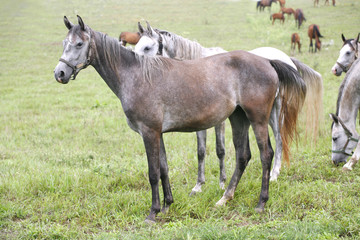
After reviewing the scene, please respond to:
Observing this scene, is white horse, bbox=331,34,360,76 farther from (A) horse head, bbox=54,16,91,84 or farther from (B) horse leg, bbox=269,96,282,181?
(A) horse head, bbox=54,16,91,84

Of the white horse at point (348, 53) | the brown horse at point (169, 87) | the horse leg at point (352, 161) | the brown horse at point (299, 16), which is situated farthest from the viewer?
the brown horse at point (299, 16)

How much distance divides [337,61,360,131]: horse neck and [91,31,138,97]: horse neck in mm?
3621

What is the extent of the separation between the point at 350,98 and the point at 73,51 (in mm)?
4379

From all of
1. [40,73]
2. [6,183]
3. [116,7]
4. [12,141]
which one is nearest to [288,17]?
[116,7]

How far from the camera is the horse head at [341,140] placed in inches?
214

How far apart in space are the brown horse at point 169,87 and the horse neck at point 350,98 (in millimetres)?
1715

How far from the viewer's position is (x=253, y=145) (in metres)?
6.83

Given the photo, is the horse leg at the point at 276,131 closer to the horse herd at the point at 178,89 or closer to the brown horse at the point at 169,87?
the horse herd at the point at 178,89

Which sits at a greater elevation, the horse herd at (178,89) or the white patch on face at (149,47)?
the white patch on face at (149,47)

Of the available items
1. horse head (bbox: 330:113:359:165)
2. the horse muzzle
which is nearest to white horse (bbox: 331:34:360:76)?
horse head (bbox: 330:113:359:165)

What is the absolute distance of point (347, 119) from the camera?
559 cm

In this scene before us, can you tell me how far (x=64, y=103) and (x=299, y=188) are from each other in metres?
8.45

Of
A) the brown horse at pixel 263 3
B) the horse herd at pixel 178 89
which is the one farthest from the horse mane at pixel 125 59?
the brown horse at pixel 263 3

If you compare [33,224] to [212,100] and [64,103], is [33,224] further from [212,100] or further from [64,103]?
[64,103]
